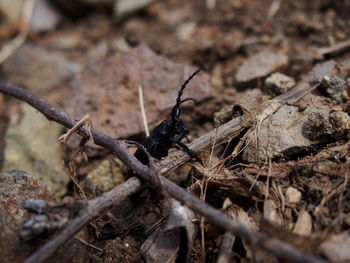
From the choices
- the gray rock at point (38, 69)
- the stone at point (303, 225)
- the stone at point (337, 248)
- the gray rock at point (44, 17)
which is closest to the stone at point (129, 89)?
the gray rock at point (38, 69)

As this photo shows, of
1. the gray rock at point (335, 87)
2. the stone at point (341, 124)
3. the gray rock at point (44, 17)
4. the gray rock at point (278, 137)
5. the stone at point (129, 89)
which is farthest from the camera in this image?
the gray rock at point (44, 17)

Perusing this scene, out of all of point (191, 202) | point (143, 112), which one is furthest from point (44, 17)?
point (191, 202)

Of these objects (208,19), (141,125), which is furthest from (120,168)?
(208,19)

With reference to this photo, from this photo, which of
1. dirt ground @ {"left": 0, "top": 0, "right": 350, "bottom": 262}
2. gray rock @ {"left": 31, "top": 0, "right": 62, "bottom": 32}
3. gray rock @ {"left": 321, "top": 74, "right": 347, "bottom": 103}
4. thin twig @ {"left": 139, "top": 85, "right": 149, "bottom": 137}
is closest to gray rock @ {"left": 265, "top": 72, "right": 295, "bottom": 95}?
dirt ground @ {"left": 0, "top": 0, "right": 350, "bottom": 262}

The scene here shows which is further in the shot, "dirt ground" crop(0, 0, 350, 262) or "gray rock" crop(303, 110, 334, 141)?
"gray rock" crop(303, 110, 334, 141)

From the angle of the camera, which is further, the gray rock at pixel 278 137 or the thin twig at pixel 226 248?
the gray rock at pixel 278 137

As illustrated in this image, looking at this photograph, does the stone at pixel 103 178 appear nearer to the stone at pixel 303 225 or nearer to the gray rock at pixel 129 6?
the stone at pixel 303 225

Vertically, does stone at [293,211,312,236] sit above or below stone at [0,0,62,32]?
below

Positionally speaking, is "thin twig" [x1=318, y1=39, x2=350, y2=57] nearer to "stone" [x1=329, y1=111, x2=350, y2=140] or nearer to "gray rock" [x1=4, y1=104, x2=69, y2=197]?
"stone" [x1=329, y1=111, x2=350, y2=140]
